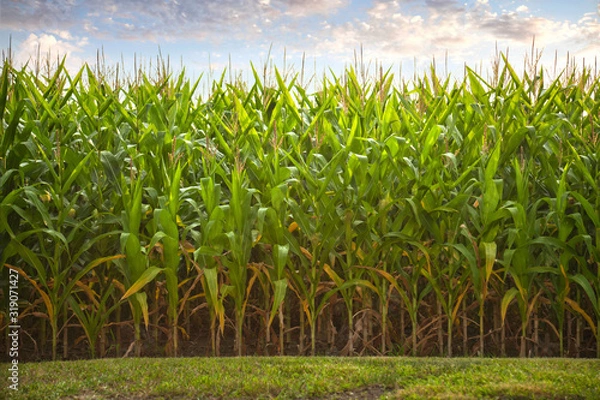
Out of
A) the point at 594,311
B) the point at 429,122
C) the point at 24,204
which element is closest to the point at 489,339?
the point at 594,311

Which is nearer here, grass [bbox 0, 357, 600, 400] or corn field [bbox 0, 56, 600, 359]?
grass [bbox 0, 357, 600, 400]

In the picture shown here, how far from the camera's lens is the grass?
11.0 ft

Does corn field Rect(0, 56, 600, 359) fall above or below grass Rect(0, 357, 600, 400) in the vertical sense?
above

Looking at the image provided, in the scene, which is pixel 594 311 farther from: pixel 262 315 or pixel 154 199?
pixel 154 199

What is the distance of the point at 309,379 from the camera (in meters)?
→ 3.53

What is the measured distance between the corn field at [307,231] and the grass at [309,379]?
0.55 meters

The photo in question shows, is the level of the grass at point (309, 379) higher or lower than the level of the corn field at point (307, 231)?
lower

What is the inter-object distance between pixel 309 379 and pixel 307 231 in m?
1.15

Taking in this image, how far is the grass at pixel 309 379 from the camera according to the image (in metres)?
3.36

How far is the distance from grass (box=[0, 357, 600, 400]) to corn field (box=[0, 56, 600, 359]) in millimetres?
547

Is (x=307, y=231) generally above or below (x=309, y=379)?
above

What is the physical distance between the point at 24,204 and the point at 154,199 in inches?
36.7

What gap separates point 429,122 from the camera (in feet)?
15.7

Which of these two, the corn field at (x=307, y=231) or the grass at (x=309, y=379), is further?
the corn field at (x=307, y=231)
